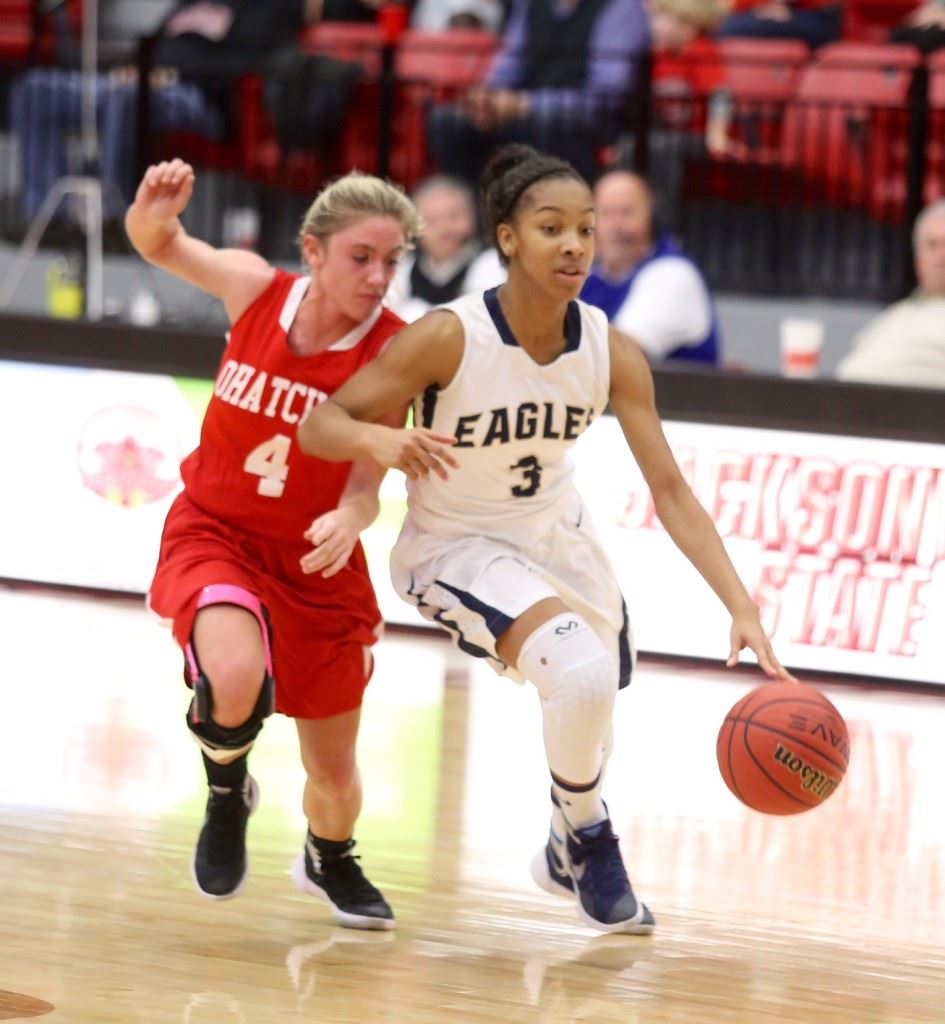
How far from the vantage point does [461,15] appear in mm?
10445

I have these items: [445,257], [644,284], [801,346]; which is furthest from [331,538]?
[445,257]

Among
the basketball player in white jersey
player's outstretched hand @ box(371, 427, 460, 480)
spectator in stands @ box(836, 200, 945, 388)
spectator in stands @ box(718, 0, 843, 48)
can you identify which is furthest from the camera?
spectator in stands @ box(718, 0, 843, 48)

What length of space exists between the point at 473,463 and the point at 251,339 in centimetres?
57

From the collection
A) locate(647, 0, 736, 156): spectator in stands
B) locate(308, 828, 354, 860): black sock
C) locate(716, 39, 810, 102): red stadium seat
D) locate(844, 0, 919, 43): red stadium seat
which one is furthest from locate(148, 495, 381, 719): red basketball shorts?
locate(844, 0, 919, 43): red stadium seat

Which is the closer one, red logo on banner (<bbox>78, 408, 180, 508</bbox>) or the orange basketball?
the orange basketball

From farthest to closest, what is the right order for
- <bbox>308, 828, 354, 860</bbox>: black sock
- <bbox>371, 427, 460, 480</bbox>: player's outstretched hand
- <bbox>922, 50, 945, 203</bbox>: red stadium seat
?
<bbox>922, 50, 945, 203</bbox>: red stadium seat < <bbox>308, 828, 354, 860</bbox>: black sock < <bbox>371, 427, 460, 480</bbox>: player's outstretched hand

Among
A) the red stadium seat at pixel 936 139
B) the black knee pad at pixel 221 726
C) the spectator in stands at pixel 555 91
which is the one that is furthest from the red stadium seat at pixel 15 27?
the black knee pad at pixel 221 726

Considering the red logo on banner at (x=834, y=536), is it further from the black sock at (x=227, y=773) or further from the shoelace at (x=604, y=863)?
the black sock at (x=227, y=773)

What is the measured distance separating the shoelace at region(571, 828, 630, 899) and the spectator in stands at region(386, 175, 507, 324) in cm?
426

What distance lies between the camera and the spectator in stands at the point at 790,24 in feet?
31.8

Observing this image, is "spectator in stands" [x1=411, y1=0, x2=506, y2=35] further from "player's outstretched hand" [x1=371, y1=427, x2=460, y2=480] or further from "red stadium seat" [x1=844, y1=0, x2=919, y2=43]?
"player's outstretched hand" [x1=371, y1=427, x2=460, y2=480]

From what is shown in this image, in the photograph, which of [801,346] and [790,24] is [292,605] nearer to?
[801,346]

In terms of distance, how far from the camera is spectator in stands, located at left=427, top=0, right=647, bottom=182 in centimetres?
946

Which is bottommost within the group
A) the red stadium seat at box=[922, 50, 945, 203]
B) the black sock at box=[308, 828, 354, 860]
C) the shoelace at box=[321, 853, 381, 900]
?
the shoelace at box=[321, 853, 381, 900]
